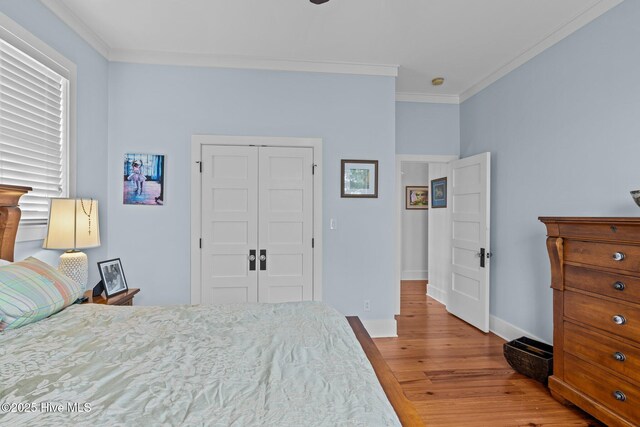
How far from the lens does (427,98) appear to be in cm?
437

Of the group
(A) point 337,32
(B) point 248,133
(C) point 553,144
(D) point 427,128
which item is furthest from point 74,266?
(D) point 427,128

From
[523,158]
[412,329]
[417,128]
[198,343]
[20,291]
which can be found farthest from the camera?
[417,128]

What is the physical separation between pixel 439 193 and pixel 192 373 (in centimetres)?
489

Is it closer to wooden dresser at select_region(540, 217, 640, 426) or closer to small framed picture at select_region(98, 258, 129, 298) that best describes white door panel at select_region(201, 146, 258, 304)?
small framed picture at select_region(98, 258, 129, 298)

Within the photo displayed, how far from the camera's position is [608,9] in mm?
2434

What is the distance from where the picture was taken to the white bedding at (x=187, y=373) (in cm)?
87

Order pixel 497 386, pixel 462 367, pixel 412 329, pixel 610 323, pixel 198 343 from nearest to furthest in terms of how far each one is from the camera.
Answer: pixel 198 343 < pixel 610 323 < pixel 497 386 < pixel 462 367 < pixel 412 329

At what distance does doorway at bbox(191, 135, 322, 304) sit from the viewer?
338 centimetres

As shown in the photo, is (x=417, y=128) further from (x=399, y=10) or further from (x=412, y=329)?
(x=412, y=329)

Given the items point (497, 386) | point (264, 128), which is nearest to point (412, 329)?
point (497, 386)

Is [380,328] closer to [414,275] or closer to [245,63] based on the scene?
[245,63]

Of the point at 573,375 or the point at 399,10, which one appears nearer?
the point at 573,375

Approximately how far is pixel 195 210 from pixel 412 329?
2728 millimetres

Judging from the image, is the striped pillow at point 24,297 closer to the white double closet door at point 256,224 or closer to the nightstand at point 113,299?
the nightstand at point 113,299
